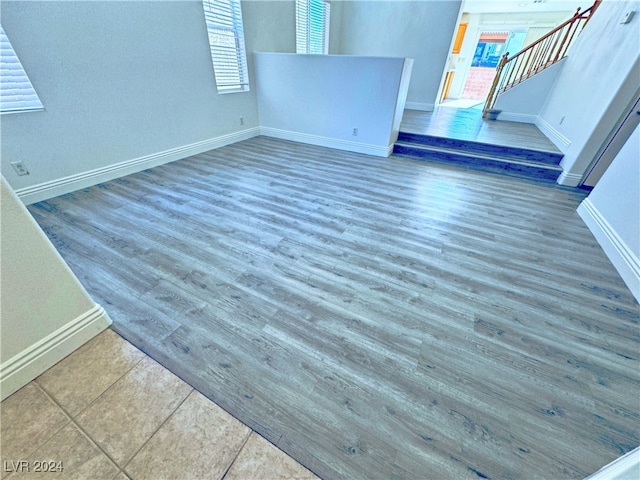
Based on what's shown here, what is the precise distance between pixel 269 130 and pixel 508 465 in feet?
16.2

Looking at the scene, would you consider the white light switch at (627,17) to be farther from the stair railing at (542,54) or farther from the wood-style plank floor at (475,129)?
the stair railing at (542,54)

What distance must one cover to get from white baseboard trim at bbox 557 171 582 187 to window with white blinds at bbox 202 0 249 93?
183 inches

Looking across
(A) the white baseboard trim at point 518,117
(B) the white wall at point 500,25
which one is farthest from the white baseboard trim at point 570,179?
(B) the white wall at point 500,25

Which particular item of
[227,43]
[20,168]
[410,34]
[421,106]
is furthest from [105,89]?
[421,106]

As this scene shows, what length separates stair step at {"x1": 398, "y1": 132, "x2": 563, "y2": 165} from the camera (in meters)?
3.48

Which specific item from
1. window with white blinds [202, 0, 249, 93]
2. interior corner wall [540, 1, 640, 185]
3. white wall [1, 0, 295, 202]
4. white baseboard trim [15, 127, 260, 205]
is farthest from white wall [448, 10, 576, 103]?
white baseboard trim [15, 127, 260, 205]

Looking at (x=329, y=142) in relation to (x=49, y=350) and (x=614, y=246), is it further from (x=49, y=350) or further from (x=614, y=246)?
(x=49, y=350)

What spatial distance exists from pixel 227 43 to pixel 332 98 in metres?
1.64

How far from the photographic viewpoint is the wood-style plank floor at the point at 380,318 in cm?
101

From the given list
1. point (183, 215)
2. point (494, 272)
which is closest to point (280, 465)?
point (494, 272)

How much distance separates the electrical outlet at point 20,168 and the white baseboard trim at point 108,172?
133 millimetres

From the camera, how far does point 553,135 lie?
3963mm

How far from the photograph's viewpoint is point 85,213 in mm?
2291

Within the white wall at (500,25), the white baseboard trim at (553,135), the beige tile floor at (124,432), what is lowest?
the beige tile floor at (124,432)
